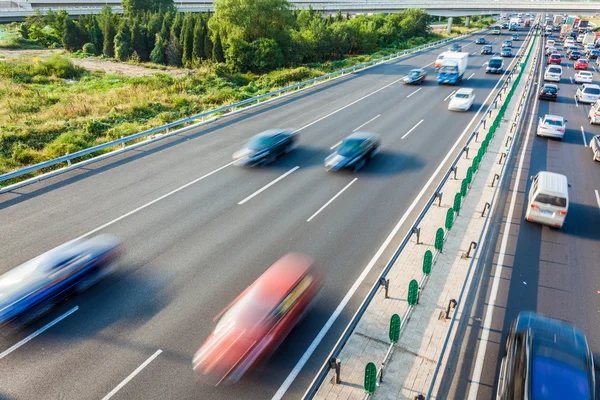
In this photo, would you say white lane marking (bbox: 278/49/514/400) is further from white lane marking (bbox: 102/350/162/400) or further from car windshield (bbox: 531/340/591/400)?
car windshield (bbox: 531/340/591/400)

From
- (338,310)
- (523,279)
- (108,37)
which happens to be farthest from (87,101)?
(108,37)

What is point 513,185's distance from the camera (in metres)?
18.0

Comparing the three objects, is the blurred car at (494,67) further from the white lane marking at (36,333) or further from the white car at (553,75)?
the white lane marking at (36,333)

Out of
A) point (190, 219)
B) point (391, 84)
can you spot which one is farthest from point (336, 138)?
point (391, 84)

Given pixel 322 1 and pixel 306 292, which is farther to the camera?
pixel 322 1

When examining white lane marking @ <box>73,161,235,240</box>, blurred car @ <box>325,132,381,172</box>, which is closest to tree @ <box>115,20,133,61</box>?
white lane marking @ <box>73,161,235,240</box>

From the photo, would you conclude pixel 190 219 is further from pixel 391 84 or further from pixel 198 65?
pixel 198 65

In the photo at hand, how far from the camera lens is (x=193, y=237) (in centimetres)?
1370

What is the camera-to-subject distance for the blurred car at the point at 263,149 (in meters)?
19.4

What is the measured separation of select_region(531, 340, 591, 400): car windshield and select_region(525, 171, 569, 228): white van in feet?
25.2

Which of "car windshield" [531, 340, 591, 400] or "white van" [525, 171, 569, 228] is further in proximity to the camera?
"white van" [525, 171, 569, 228]

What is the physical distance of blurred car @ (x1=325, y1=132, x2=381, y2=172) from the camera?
1877cm

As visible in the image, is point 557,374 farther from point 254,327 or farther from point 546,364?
point 254,327

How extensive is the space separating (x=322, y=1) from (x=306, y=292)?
101808 mm
